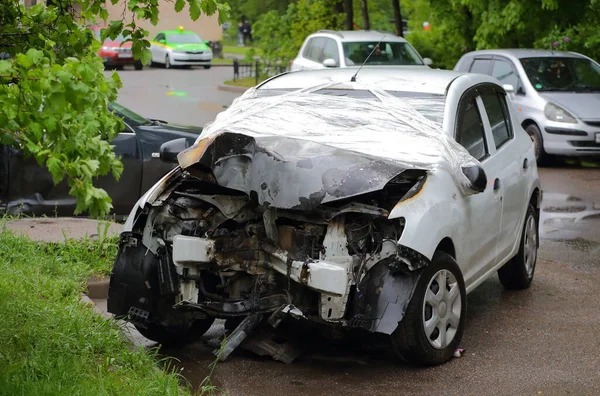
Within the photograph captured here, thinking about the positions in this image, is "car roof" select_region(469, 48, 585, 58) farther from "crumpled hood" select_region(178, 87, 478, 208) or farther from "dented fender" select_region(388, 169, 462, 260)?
"dented fender" select_region(388, 169, 462, 260)

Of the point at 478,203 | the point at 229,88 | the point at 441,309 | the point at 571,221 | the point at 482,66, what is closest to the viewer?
the point at 441,309

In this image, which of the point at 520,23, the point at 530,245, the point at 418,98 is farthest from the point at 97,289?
the point at 520,23

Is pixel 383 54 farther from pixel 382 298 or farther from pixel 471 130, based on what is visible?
pixel 382 298

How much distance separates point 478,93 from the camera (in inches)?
300

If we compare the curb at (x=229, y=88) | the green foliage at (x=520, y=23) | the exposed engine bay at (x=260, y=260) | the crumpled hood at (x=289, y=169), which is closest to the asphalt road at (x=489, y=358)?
the exposed engine bay at (x=260, y=260)

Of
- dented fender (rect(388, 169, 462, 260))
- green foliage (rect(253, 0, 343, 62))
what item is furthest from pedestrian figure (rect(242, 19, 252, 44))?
dented fender (rect(388, 169, 462, 260))

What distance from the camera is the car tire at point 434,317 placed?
19.7 ft

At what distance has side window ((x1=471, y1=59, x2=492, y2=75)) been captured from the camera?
17.5 meters

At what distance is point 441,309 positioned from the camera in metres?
6.27

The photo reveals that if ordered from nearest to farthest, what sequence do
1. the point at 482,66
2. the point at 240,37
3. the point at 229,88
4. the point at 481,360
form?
the point at 481,360, the point at 482,66, the point at 229,88, the point at 240,37

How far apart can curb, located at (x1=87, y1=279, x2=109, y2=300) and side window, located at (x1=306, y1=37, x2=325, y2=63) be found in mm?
13692

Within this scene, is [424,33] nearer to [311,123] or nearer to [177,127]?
[177,127]

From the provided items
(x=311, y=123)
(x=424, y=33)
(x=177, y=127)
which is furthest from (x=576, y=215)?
(x=424, y=33)

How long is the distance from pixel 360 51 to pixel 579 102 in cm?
576
